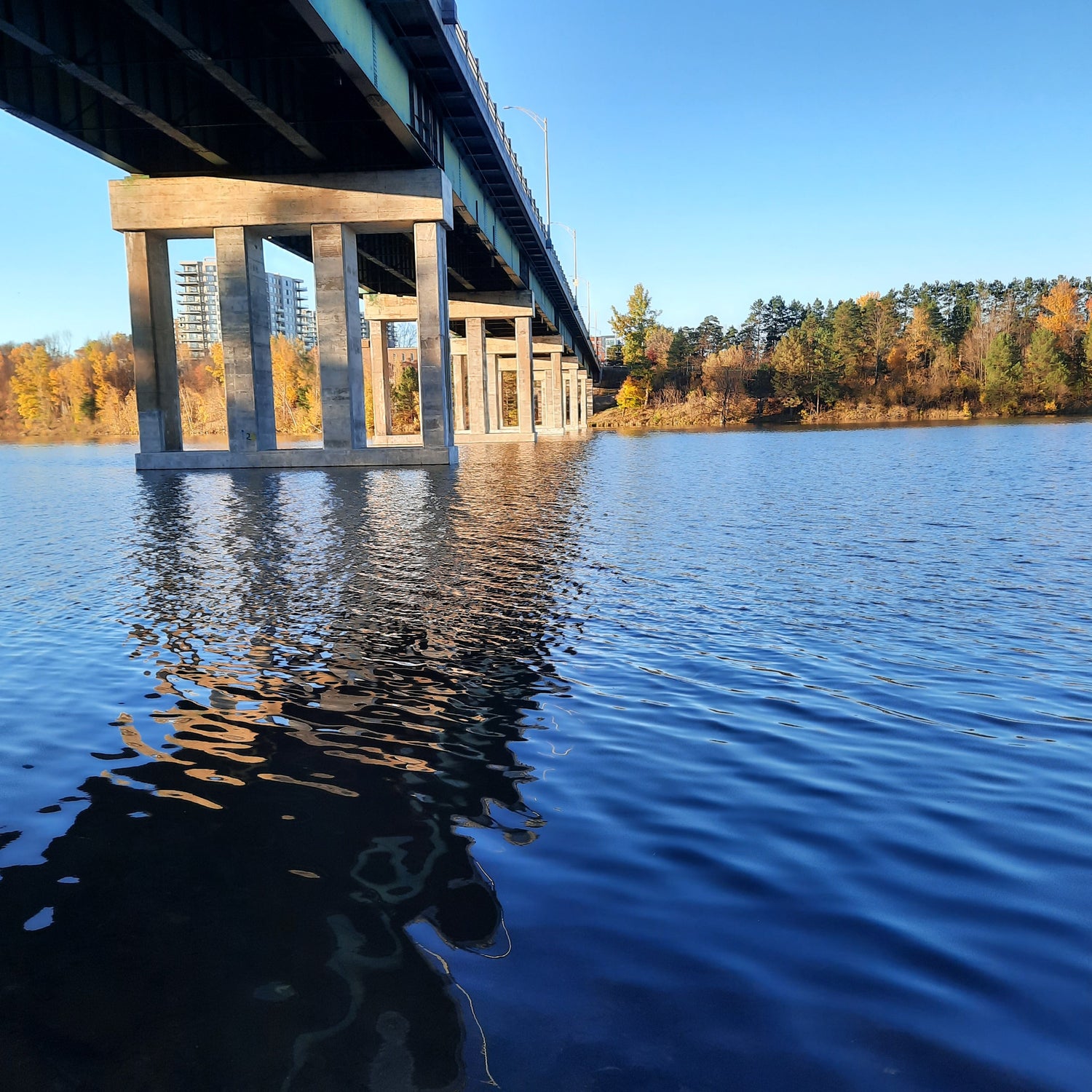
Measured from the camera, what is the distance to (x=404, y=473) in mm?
34750

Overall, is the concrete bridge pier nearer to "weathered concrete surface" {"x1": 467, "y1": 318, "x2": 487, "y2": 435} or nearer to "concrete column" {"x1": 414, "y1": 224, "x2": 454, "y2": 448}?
"concrete column" {"x1": 414, "y1": 224, "x2": 454, "y2": 448}

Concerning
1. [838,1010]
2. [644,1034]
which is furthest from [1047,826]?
[644,1034]

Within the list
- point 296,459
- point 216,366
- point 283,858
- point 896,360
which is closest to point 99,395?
point 216,366

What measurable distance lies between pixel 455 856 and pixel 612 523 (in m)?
13.4

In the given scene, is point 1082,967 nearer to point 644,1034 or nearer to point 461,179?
point 644,1034

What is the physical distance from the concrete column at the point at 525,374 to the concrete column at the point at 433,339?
3331 centimetres

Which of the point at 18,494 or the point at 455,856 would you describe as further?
the point at 18,494

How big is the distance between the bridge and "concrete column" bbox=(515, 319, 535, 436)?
61.1ft

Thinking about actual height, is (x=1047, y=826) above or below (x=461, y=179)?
below

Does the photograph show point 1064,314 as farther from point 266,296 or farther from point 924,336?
point 266,296

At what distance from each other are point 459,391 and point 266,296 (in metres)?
60.4

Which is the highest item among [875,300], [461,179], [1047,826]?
[875,300]

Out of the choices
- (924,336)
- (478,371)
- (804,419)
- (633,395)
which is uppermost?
(924,336)

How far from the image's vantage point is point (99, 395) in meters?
163
